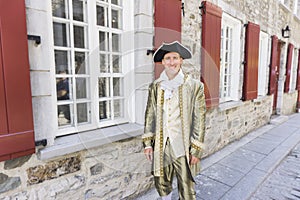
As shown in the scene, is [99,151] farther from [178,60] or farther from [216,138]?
[216,138]

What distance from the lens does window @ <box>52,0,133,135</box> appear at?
5.28 ft

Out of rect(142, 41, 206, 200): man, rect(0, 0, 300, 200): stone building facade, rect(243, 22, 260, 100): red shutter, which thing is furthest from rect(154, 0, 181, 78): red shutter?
rect(243, 22, 260, 100): red shutter

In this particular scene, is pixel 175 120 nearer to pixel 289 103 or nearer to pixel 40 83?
pixel 40 83

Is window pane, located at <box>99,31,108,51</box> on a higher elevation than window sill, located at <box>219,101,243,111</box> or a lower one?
higher

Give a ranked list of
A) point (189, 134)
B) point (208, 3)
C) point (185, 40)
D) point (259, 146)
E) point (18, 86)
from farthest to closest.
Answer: point (259, 146) → point (208, 3) → point (185, 40) → point (189, 134) → point (18, 86)

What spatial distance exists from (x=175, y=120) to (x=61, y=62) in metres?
1.03

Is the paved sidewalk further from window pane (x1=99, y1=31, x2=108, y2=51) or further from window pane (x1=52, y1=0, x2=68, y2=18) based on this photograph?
window pane (x1=52, y1=0, x2=68, y2=18)

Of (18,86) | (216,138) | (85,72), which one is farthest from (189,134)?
(216,138)

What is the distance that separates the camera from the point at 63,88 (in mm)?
1646

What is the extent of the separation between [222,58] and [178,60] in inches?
93.4

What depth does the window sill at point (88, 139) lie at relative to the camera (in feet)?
4.77

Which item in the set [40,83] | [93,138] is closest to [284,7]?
[93,138]

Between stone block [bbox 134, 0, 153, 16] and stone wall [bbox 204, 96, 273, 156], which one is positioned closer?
stone block [bbox 134, 0, 153, 16]

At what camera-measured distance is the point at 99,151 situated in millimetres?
1766
